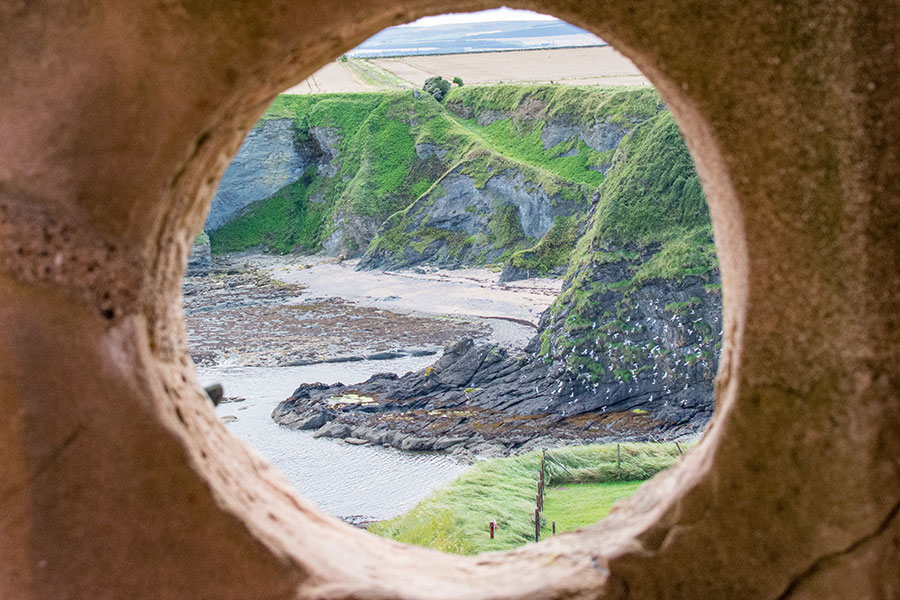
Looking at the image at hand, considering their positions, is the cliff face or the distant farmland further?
the distant farmland

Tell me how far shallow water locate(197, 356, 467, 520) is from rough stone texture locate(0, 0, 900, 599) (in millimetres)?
14685

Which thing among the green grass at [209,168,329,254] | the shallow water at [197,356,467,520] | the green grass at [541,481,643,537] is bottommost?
the shallow water at [197,356,467,520]

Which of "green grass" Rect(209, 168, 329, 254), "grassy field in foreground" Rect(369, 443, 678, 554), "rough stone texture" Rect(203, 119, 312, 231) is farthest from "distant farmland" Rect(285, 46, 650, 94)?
"grassy field in foreground" Rect(369, 443, 678, 554)

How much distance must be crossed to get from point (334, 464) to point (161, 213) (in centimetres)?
1825

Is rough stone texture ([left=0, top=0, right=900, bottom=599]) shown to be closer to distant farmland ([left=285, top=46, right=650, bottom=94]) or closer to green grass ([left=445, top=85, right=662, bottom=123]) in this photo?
green grass ([left=445, top=85, right=662, bottom=123])

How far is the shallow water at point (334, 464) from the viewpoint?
17.8m

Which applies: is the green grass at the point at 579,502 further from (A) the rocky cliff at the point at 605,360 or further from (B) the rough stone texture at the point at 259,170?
(B) the rough stone texture at the point at 259,170

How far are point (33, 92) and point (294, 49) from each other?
32.4 inches

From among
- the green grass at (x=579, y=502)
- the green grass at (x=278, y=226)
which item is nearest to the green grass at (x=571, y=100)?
the green grass at (x=278, y=226)

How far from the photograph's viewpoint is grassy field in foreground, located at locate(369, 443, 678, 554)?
44.0ft

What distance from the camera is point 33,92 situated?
2537 millimetres

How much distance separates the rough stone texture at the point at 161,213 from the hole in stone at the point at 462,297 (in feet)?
35.1

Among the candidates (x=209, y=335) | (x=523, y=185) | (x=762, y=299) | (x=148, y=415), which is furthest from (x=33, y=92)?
(x=523, y=185)

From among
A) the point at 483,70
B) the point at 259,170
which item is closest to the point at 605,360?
the point at 259,170
